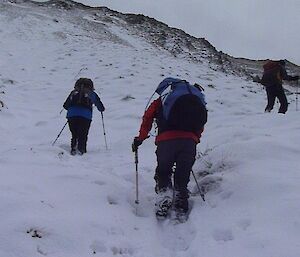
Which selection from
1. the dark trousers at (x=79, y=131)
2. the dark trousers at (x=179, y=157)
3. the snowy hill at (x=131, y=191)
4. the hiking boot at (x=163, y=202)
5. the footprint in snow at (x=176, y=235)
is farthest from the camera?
the dark trousers at (x=79, y=131)

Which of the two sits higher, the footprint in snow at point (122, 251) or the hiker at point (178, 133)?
the hiker at point (178, 133)

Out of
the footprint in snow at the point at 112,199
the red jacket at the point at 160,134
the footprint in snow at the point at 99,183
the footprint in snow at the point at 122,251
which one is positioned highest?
the red jacket at the point at 160,134

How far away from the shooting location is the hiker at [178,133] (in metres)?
6.92

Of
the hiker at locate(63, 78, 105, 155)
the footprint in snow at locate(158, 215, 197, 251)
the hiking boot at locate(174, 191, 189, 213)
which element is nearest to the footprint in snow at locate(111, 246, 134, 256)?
the footprint in snow at locate(158, 215, 197, 251)

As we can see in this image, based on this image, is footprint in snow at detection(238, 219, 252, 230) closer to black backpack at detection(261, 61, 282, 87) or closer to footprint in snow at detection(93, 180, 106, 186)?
footprint in snow at detection(93, 180, 106, 186)

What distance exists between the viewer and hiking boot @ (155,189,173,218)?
6875 mm

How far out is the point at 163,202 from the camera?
274 inches

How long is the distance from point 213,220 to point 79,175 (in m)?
2.34

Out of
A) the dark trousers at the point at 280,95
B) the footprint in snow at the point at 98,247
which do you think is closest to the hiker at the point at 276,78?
the dark trousers at the point at 280,95

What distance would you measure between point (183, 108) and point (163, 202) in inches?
52.1

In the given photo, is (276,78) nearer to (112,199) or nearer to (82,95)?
(82,95)

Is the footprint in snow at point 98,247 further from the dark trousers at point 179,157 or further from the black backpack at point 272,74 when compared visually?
the black backpack at point 272,74

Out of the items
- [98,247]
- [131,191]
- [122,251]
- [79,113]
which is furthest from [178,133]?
[79,113]

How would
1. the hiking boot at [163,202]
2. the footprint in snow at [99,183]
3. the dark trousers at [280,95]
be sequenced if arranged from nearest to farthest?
the hiking boot at [163,202] < the footprint in snow at [99,183] < the dark trousers at [280,95]
